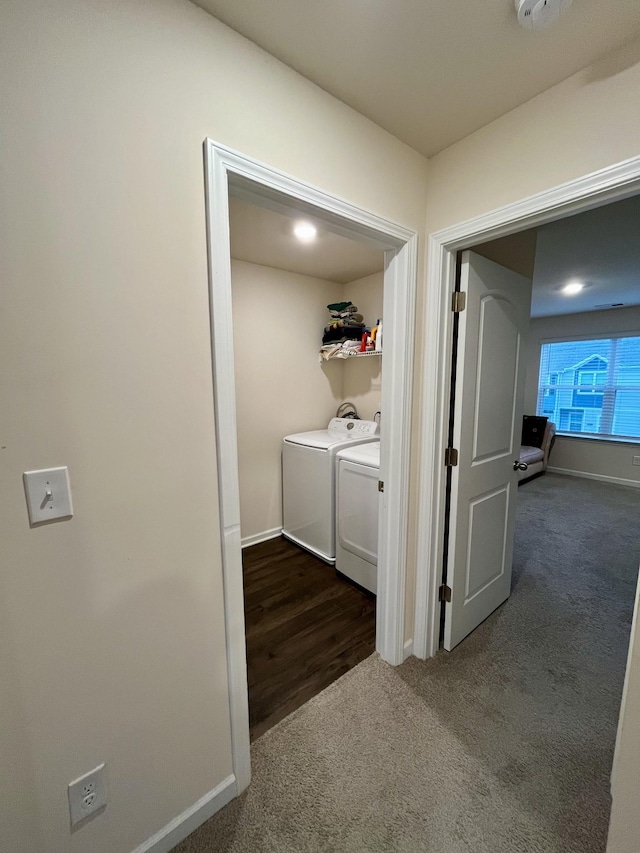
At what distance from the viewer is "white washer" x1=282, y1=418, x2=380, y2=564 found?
2574 mm

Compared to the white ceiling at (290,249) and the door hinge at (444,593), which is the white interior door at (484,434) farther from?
the white ceiling at (290,249)

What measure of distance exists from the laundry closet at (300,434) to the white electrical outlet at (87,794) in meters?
0.86

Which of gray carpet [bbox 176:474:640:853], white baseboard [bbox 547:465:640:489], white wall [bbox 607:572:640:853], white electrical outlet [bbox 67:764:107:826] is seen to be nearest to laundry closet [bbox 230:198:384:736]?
gray carpet [bbox 176:474:640:853]

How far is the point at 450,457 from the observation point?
5.46 feet

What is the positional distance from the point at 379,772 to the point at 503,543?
1371 millimetres

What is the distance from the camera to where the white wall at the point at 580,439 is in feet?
15.3

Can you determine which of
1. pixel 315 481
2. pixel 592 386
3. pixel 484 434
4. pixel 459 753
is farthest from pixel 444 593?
pixel 592 386

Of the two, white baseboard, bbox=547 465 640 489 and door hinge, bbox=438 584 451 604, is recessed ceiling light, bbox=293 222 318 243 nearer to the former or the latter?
door hinge, bbox=438 584 451 604

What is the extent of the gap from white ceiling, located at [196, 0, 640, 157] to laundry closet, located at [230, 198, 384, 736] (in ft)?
3.05

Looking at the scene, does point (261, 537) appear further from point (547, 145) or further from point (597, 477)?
point (597, 477)

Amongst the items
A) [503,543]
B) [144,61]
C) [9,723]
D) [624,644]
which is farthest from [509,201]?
[624,644]

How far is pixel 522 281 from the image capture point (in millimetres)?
1886

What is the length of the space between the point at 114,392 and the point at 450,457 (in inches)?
57.2

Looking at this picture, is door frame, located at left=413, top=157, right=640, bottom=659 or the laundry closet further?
the laundry closet
